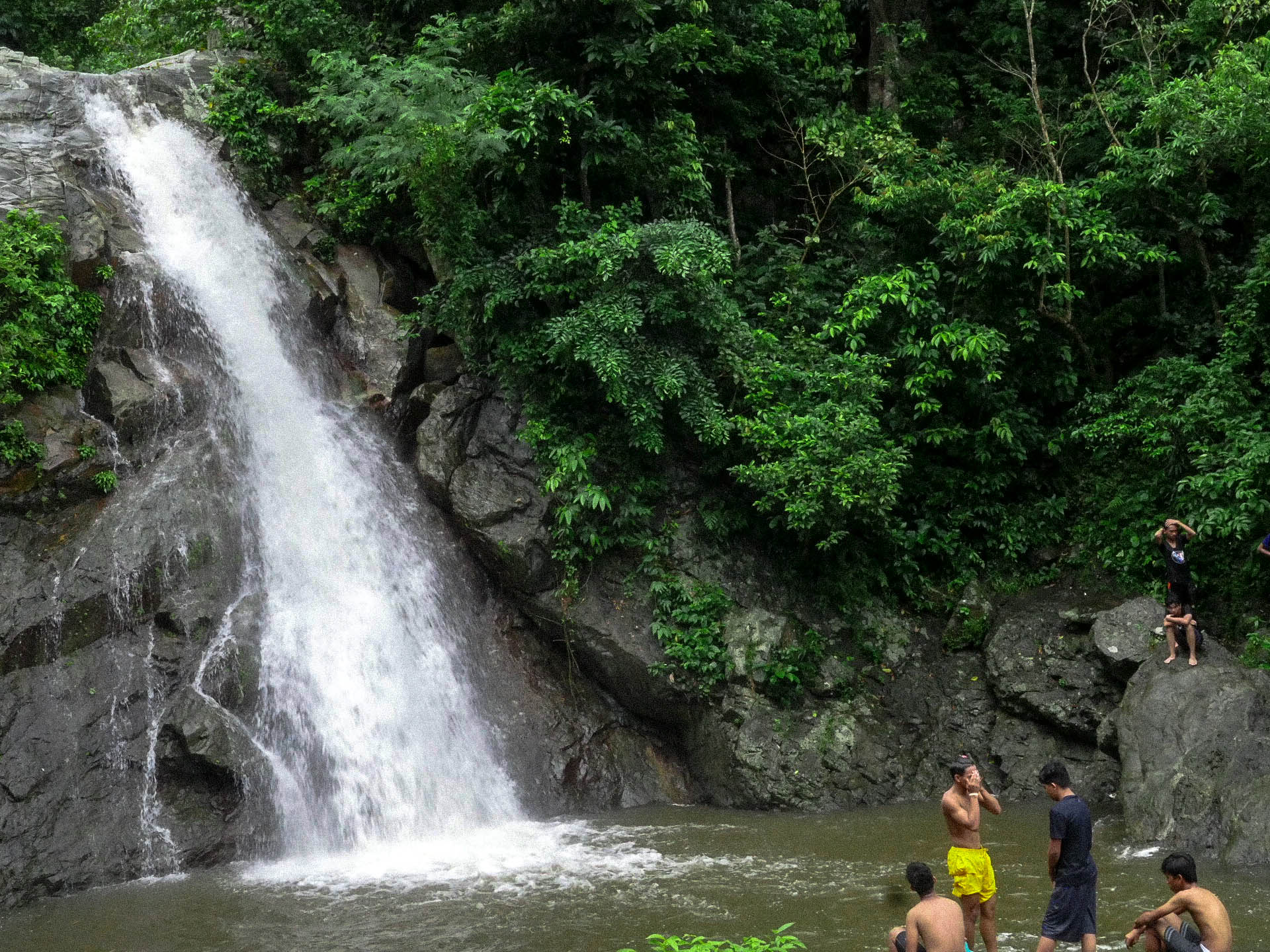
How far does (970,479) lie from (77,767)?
1101 cm

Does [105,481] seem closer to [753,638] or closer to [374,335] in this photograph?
[374,335]

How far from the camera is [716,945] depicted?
4.23m

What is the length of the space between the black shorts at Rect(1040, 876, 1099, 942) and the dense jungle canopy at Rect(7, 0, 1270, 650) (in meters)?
5.83

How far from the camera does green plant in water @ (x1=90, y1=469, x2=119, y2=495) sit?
11477 mm

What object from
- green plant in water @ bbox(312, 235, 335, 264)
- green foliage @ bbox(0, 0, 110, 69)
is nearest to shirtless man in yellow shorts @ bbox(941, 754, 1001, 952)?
green plant in water @ bbox(312, 235, 335, 264)

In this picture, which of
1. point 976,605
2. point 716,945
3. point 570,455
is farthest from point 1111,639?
point 716,945

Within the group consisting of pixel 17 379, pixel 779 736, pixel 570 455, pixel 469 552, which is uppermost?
pixel 17 379

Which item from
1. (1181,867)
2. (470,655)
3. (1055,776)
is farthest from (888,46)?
(1181,867)

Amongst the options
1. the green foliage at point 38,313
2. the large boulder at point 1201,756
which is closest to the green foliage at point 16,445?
the green foliage at point 38,313

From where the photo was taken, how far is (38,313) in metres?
11.9

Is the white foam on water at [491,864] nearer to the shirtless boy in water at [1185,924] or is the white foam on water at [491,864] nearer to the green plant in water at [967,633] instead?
the shirtless boy in water at [1185,924]

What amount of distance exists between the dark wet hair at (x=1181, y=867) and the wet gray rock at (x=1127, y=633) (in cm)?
547

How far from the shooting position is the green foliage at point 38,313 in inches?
454

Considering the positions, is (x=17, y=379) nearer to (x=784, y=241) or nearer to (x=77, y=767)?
(x=77, y=767)
